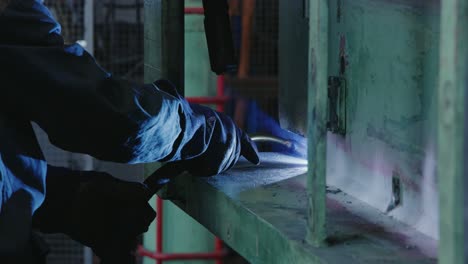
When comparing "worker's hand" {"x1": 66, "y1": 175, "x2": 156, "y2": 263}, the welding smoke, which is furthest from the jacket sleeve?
the welding smoke

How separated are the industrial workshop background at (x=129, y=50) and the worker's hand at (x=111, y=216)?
368 centimetres

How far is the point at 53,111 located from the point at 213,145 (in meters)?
0.50

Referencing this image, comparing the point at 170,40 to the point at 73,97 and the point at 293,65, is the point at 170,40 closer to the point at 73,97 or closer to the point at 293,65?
the point at 293,65

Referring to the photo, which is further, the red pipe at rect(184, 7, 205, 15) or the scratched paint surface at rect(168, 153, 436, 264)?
the red pipe at rect(184, 7, 205, 15)

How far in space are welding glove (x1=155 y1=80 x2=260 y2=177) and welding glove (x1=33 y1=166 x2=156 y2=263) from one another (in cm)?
19

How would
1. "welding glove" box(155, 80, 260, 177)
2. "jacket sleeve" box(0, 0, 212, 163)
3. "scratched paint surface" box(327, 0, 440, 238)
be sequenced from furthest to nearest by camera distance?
"welding glove" box(155, 80, 260, 177), "jacket sleeve" box(0, 0, 212, 163), "scratched paint surface" box(327, 0, 440, 238)

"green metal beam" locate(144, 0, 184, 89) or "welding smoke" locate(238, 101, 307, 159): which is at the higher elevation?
"green metal beam" locate(144, 0, 184, 89)

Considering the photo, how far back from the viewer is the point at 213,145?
243 cm

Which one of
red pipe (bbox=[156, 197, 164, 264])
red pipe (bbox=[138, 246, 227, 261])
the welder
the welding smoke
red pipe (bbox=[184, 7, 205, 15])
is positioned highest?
red pipe (bbox=[184, 7, 205, 15])

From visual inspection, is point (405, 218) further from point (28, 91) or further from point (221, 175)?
point (28, 91)

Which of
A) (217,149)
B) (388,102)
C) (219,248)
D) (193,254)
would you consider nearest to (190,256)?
(193,254)

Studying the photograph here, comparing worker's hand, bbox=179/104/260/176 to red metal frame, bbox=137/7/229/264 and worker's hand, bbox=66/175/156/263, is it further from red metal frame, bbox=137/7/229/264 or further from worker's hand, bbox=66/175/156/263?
red metal frame, bbox=137/7/229/264

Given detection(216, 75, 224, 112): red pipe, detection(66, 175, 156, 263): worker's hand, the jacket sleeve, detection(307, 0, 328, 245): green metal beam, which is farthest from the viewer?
detection(216, 75, 224, 112): red pipe

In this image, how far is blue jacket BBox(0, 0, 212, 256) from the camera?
6.82 feet
